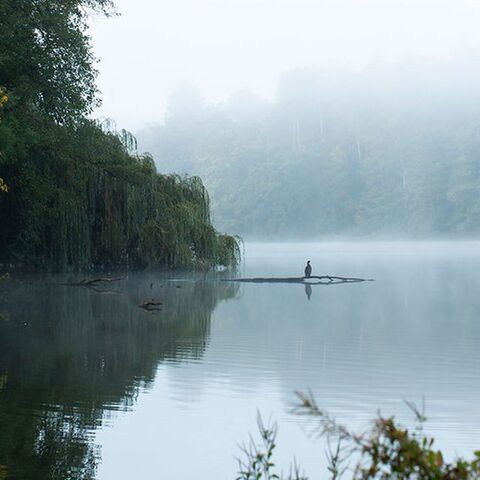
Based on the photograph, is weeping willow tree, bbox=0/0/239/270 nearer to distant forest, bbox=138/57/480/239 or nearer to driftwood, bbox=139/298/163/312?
driftwood, bbox=139/298/163/312

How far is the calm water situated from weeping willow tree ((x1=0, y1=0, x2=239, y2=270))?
3830 millimetres

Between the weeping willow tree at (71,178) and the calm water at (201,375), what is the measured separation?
12.6 ft

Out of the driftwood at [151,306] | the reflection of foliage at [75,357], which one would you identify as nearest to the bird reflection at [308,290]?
the reflection of foliage at [75,357]

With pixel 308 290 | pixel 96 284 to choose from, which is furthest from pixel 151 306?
pixel 308 290

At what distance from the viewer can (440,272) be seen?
119 ft

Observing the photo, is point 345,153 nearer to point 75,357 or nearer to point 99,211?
point 99,211

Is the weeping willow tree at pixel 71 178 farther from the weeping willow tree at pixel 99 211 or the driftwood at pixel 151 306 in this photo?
the driftwood at pixel 151 306

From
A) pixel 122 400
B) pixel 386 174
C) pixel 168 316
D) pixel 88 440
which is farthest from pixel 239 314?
pixel 386 174

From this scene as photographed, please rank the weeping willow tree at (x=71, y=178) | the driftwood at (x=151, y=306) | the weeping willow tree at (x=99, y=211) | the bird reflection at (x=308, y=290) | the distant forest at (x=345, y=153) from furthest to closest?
1. the distant forest at (x=345, y=153)
2. the weeping willow tree at (x=99, y=211)
3. the bird reflection at (x=308, y=290)
4. the weeping willow tree at (x=71, y=178)
5. the driftwood at (x=151, y=306)

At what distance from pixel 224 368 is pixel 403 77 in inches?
4891

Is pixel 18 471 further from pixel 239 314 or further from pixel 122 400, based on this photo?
pixel 239 314

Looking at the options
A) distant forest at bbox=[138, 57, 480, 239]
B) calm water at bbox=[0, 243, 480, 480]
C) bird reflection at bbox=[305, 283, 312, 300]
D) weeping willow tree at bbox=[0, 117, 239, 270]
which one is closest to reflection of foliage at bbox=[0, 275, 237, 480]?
calm water at bbox=[0, 243, 480, 480]

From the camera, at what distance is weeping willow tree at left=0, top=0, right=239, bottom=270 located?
71.0ft

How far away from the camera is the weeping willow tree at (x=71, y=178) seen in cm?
2164
